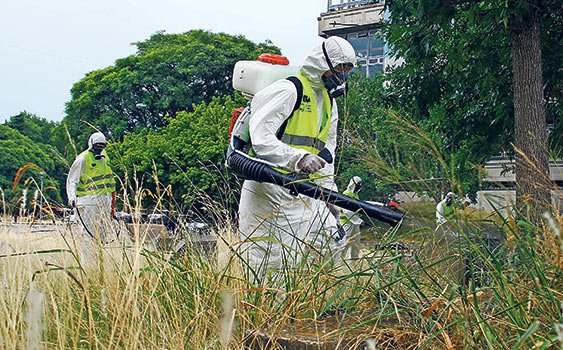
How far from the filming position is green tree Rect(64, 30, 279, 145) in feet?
129

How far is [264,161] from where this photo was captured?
402cm

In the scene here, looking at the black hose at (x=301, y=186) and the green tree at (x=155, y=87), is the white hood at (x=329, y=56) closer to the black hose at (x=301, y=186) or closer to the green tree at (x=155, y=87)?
the black hose at (x=301, y=186)

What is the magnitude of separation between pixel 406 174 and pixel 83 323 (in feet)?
4.03

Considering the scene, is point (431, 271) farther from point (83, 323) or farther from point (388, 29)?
point (388, 29)

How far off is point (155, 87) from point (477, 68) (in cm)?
3251

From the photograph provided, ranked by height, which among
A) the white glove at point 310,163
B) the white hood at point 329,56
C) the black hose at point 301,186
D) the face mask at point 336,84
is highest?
the white hood at point 329,56

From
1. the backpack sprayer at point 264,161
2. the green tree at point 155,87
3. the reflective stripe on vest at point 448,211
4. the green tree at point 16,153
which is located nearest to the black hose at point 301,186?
the backpack sprayer at point 264,161

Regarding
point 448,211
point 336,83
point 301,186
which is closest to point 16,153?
point 336,83

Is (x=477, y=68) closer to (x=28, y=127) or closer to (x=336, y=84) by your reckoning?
(x=336, y=84)

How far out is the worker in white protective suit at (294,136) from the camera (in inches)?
161

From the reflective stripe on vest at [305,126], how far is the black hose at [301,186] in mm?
369

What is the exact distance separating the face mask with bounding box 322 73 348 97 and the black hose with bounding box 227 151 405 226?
75 cm

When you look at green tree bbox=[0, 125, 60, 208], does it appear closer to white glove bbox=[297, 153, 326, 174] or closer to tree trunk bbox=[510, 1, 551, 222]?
tree trunk bbox=[510, 1, 551, 222]

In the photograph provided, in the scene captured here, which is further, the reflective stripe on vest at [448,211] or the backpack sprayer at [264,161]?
the backpack sprayer at [264,161]
